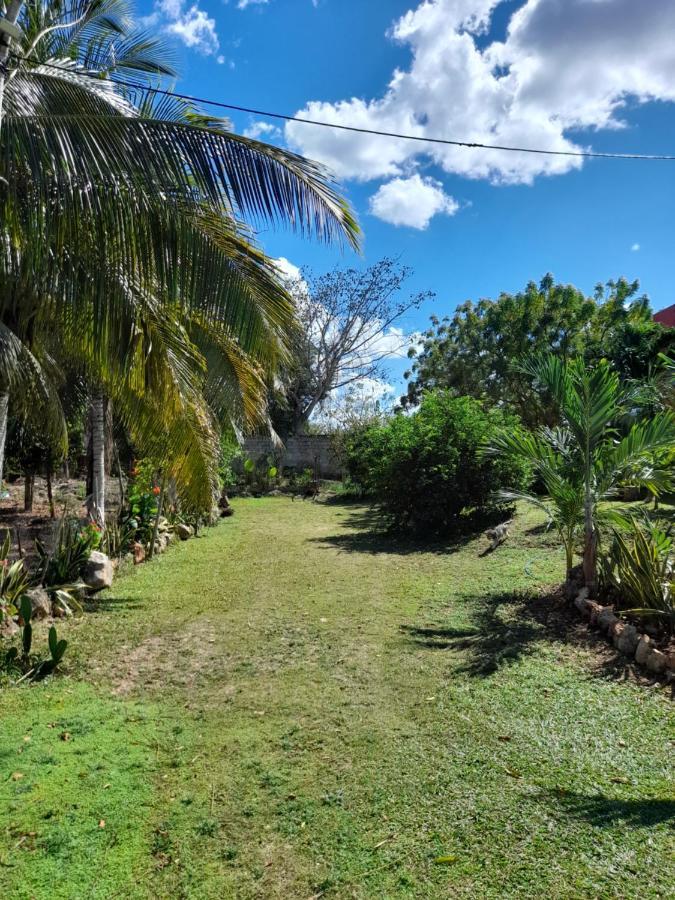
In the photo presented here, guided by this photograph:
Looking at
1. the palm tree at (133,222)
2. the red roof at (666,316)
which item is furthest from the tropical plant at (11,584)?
the red roof at (666,316)

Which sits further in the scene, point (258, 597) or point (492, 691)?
point (258, 597)

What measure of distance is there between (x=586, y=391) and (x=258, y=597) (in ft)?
13.7

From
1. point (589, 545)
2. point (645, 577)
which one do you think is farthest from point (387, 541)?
point (645, 577)

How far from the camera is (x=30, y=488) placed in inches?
482

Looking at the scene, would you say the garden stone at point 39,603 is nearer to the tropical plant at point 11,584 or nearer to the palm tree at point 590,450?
the tropical plant at point 11,584

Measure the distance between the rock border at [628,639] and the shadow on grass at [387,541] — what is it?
4.03 metres

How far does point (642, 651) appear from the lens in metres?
4.16

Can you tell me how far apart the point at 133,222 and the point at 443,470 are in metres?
7.09

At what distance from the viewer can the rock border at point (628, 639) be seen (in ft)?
13.0

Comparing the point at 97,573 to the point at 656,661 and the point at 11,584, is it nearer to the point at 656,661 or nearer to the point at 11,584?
the point at 11,584

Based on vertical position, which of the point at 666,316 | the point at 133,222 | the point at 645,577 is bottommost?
the point at 645,577

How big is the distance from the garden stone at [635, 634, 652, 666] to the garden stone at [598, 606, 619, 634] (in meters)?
0.45

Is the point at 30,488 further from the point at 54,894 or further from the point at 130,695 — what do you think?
the point at 54,894

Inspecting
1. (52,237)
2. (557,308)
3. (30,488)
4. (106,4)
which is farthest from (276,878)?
(557,308)
